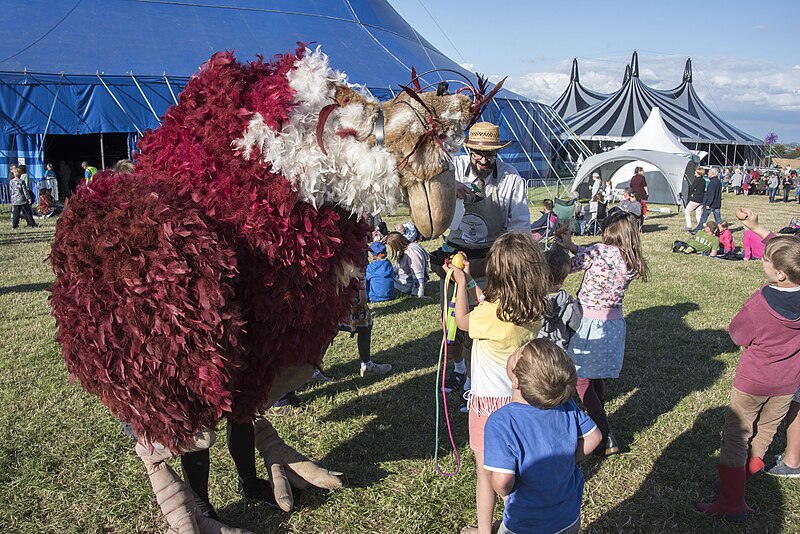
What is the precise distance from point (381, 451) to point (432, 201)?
1.90 m

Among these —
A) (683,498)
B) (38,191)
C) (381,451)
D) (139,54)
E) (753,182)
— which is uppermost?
(139,54)

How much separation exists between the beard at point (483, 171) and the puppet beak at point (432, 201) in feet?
4.43

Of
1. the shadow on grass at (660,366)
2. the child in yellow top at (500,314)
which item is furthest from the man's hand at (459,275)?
the shadow on grass at (660,366)

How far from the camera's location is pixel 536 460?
2.04m

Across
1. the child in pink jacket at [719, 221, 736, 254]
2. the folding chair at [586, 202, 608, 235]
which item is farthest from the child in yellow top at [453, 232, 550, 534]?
the folding chair at [586, 202, 608, 235]

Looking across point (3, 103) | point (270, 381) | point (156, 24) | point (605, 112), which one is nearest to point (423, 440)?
point (270, 381)

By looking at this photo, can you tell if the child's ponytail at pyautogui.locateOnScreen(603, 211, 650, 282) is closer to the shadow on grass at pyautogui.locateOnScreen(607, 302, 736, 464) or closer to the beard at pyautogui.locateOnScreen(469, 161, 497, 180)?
the beard at pyautogui.locateOnScreen(469, 161, 497, 180)

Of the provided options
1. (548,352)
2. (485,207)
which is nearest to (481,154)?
(485,207)

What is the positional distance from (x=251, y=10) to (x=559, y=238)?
16.4m

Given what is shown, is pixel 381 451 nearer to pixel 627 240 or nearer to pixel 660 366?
pixel 627 240

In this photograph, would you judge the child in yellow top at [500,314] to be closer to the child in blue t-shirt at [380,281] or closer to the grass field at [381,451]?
the grass field at [381,451]

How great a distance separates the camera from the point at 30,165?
14.4 metres

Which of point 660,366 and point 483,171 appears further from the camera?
point 660,366

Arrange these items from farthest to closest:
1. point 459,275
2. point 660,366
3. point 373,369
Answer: point 660,366
point 373,369
point 459,275
